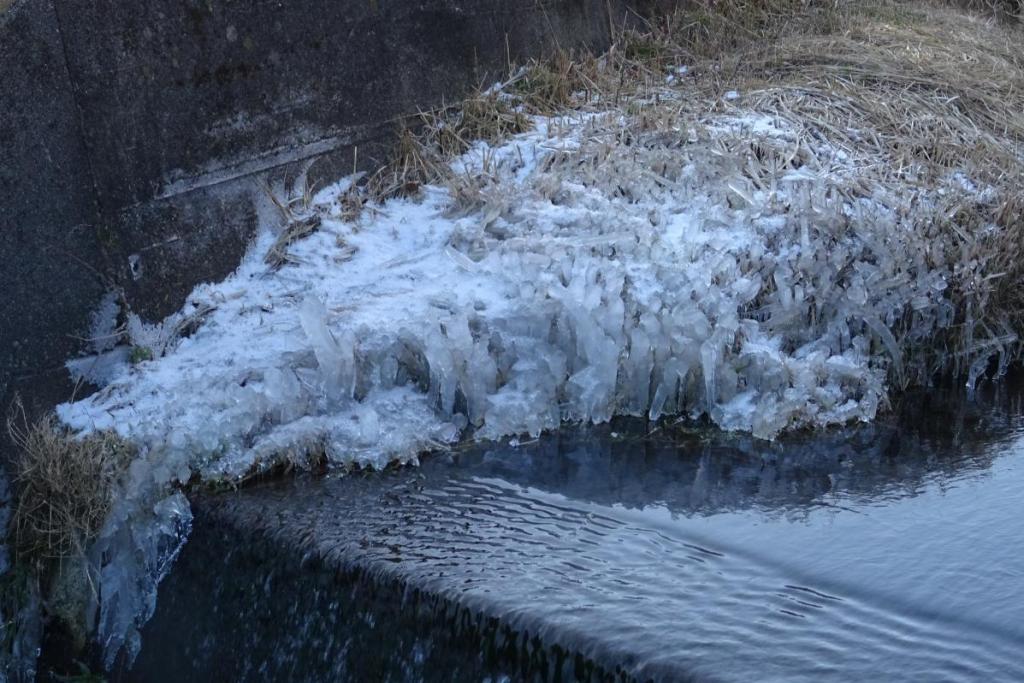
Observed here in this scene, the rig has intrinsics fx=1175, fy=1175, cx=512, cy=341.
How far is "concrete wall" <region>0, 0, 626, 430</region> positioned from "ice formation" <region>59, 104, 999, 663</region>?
21 cm

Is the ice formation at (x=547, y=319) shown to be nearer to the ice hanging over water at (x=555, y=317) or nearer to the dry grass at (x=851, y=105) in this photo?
the ice hanging over water at (x=555, y=317)

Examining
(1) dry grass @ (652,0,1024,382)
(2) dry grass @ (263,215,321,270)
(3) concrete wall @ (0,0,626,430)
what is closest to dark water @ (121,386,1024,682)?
(1) dry grass @ (652,0,1024,382)

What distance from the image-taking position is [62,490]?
3.41 m

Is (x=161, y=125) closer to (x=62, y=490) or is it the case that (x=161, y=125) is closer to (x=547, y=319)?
(x=62, y=490)

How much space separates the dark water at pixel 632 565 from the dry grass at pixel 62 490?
1.07 feet

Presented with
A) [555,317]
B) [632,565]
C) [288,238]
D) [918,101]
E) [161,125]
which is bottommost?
[632,565]

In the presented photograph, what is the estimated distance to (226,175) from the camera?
4.36m

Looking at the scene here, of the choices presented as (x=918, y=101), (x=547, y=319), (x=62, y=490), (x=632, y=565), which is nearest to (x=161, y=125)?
(x=62, y=490)

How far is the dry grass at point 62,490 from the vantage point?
3.38 metres

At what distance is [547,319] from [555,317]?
0.03 m

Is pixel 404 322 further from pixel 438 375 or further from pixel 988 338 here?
pixel 988 338

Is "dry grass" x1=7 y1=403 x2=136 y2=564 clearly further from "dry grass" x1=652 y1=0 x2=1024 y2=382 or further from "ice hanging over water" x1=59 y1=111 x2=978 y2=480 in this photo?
"dry grass" x1=652 y1=0 x2=1024 y2=382

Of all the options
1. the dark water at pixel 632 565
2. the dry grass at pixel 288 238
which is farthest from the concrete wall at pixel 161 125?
the dark water at pixel 632 565

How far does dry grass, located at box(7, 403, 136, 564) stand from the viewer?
3.38 meters
